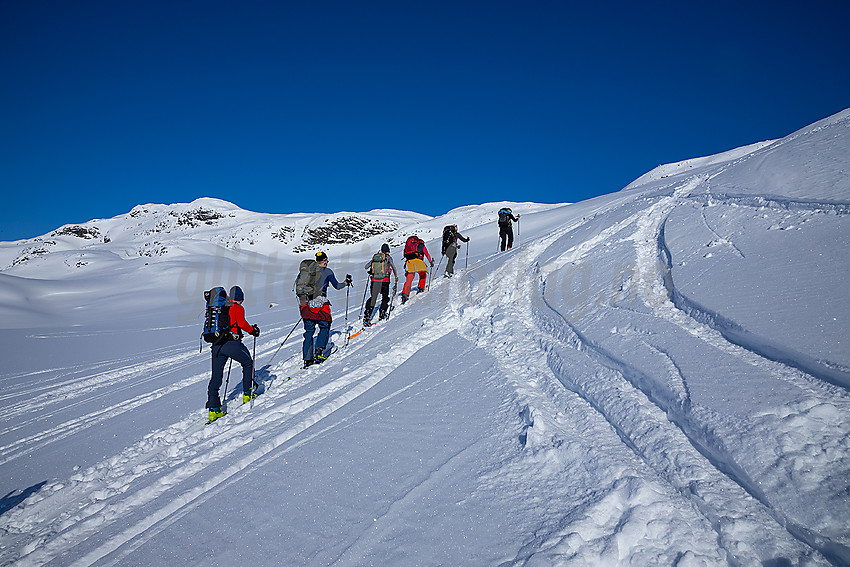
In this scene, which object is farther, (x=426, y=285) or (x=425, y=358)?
(x=426, y=285)

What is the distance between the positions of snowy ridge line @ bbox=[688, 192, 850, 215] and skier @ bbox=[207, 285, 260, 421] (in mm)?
8596

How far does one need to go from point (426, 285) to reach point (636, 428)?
9470 millimetres

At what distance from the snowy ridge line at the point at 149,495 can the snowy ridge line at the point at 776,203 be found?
7320 millimetres

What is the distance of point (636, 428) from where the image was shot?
353 cm

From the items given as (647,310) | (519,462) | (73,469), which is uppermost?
(647,310)

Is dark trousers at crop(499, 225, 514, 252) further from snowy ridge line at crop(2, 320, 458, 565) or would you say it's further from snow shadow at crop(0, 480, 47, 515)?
snow shadow at crop(0, 480, 47, 515)

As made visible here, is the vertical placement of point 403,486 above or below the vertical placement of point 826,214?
below

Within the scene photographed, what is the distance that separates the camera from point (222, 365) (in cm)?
576

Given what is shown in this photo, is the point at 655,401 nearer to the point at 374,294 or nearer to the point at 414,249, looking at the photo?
the point at 374,294

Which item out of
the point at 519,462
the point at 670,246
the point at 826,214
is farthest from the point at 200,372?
the point at 826,214

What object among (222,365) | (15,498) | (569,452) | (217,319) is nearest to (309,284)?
(217,319)

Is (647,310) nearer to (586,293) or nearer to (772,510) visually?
(586,293)

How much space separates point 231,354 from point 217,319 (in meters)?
0.55

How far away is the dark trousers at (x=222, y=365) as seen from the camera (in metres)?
5.70
